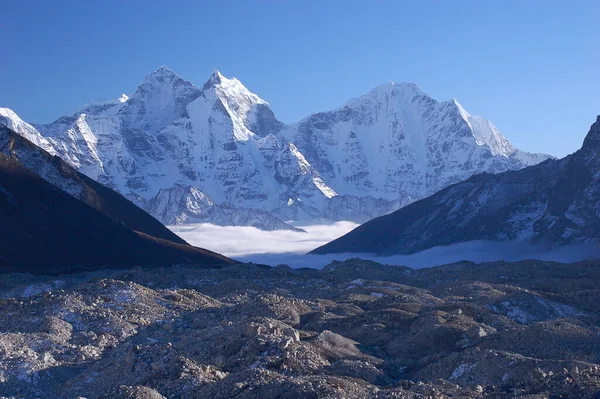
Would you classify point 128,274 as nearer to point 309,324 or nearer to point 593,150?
point 309,324

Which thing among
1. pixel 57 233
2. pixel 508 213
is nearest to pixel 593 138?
pixel 508 213

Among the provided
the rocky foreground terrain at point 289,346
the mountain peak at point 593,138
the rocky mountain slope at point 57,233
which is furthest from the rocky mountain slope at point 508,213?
the rocky foreground terrain at point 289,346

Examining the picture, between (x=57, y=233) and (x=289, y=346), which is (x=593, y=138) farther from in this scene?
(x=289, y=346)

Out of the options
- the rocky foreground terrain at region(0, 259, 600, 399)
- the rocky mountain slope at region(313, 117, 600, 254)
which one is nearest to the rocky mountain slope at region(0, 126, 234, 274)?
the rocky foreground terrain at region(0, 259, 600, 399)

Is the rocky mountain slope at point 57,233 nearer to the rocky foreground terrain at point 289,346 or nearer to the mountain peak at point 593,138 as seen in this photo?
the rocky foreground terrain at point 289,346

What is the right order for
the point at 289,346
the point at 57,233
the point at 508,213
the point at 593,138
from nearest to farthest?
the point at 289,346, the point at 57,233, the point at 593,138, the point at 508,213

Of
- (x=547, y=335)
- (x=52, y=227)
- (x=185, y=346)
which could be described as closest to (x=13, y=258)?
(x=52, y=227)
